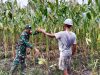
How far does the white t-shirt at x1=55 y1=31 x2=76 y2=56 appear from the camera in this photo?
6.26 m

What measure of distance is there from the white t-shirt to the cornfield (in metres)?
0.83

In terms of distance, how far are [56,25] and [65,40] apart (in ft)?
9.73

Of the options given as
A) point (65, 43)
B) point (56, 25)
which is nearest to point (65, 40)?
point (65, 43)

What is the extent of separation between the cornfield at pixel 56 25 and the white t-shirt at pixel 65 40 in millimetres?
829

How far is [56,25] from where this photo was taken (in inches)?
364

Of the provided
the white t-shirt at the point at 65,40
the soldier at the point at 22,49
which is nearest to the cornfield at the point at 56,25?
the soldier at the point at 22,49

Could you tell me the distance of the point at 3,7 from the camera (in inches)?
408

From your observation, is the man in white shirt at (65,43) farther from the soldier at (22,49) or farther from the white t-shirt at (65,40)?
the soldier at (22,49)

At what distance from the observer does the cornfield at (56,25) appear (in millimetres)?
7719

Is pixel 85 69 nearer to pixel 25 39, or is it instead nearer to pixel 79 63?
pixel 79 63

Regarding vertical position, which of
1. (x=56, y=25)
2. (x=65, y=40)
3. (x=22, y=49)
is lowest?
(x=22, y=49)

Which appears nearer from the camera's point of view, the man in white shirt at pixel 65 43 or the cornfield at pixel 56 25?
the man in white shirt at pixel 65 43

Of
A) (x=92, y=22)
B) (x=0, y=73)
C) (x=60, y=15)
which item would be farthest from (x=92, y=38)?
(x=0, y=73)

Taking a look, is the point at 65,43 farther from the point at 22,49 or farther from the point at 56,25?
the point at 56,25
